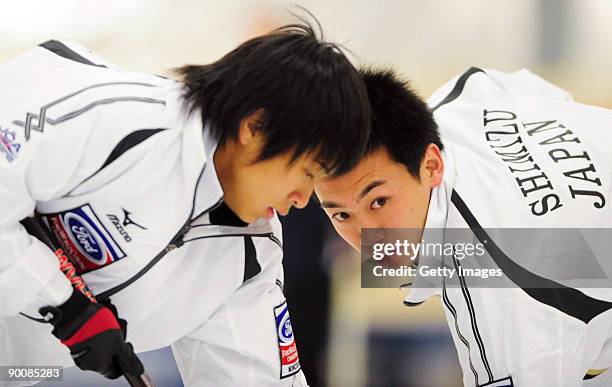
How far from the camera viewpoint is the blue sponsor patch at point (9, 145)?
3.49 ft

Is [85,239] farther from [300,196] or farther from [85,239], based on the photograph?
[300,196]

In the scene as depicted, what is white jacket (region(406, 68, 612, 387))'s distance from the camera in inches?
50.9

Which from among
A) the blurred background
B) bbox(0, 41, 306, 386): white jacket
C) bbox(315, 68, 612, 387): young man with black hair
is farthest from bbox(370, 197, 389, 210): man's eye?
the blurred background

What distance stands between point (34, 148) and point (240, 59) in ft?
0.96

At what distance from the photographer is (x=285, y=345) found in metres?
1.40

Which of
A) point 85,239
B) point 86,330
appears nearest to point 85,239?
point 85,239

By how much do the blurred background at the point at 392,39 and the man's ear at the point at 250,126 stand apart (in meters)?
0.89

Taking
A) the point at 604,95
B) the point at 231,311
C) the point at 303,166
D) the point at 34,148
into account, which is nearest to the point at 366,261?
the point at 231,311

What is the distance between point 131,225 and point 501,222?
59 cm

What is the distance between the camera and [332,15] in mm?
2180

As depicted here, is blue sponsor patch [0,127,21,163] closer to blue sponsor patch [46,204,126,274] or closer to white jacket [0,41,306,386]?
white jacket [0,41,306,386]

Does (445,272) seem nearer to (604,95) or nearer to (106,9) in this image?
(604,95)

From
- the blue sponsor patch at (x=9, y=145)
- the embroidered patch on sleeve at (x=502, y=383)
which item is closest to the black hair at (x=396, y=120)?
the embroidered patch on sleeve at (x=502, y=383)

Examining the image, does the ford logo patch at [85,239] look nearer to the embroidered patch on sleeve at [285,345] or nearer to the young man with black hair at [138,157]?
the young man with black hair at [138,157]
